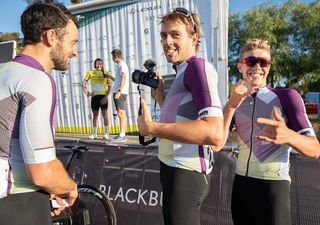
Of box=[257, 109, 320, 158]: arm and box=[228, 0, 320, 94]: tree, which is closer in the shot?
box=[257, 109, 320, 158]: arm

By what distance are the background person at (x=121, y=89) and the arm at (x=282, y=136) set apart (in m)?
4.97

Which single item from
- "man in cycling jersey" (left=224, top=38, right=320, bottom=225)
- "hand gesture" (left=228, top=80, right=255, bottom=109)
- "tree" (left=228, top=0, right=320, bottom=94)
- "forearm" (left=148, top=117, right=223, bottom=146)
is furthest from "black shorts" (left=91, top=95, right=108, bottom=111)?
"tree" (left=228, top=0, right=320, bottom=94)

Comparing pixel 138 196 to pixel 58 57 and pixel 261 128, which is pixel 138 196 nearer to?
pixel 261 128

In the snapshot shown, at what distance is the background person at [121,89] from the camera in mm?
6984

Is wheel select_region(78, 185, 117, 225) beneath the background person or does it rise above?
beneath

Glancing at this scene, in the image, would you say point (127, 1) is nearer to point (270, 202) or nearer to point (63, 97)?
point (63, 97)

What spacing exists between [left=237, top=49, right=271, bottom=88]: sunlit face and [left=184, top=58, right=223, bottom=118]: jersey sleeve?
1.90 feet

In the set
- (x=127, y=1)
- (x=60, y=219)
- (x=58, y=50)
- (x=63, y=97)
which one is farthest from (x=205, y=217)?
(x=63, y=97)

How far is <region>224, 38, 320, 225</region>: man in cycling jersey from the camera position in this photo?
234 cm

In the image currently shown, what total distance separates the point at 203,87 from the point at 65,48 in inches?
27.7

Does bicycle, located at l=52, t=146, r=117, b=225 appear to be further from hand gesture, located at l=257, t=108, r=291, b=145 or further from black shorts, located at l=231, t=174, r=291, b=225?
hand gesture, located at l=257, t=108, r=291, b=145

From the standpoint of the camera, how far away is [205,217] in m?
3.80

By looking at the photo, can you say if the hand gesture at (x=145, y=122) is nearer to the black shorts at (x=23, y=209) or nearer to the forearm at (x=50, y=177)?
the forearm at (x=50, y=177)

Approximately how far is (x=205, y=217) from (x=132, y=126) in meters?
4.01
